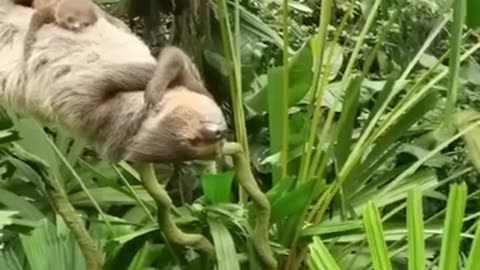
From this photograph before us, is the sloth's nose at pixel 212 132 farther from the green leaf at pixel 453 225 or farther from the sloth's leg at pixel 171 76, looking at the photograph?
the green leaf at pixel 453 225

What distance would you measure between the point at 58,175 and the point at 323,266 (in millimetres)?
502

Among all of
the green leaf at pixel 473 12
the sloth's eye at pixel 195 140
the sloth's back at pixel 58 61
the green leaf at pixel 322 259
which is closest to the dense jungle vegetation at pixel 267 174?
the green leaf at pixel 473 12

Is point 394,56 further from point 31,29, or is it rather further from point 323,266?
point 31,29

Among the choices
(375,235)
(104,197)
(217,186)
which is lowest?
(104,197)

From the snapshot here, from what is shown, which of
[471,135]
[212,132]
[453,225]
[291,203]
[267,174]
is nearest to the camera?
[212,132]

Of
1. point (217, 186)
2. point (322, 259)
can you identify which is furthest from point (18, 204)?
point (322, 259)

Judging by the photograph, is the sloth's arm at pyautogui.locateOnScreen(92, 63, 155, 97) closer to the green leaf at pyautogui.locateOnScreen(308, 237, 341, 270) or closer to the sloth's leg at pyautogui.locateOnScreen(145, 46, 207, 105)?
the sloth's leg at pyautogui.locateOnScreen(145, 46, 207, 105)

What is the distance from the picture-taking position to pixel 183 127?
510 mm

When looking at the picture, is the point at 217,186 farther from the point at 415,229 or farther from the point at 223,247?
the point at 415,229

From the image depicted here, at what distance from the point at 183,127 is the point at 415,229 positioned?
354mm

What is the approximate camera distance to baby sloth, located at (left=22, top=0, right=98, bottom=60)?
58cm

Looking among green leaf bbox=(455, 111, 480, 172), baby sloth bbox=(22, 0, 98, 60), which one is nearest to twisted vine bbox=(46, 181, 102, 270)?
green leaf bbox=(455, 111, 480, 172)

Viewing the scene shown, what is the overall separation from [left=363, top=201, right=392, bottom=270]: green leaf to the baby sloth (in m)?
0.31

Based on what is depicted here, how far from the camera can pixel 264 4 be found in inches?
70.7
